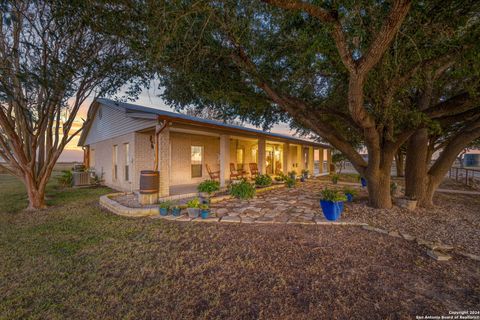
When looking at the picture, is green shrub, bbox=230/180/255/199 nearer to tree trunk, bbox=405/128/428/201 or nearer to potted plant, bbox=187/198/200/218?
potted plant, bbox=187/198/200/218

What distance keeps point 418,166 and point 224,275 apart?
21.3ft

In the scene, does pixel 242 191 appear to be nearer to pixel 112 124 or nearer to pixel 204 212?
pixel 204 212

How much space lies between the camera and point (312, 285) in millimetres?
2432

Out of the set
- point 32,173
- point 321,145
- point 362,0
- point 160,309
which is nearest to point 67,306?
point 160,309

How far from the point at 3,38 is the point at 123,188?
Answer: 233 inches

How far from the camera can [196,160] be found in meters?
10.2

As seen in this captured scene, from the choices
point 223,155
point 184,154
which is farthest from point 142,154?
point 223,155

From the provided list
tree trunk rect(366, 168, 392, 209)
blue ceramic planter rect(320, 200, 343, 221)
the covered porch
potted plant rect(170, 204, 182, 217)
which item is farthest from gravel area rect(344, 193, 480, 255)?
the covered porch

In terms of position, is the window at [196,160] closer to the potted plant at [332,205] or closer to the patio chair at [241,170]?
the patio chair at [241,170]

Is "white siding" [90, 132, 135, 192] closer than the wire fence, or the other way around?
"white siding" [90, 132, 135, 192]

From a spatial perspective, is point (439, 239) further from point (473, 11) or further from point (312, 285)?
point (473, 11)

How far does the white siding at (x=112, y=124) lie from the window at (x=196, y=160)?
115 inches

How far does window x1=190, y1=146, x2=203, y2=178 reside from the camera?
10.1 meters

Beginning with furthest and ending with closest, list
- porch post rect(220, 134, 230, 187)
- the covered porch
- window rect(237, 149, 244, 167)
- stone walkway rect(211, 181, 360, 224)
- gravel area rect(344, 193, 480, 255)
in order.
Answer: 1. window rect(237, 149, 244, 167)
2. porch post rect(220, 134, 230, 187)
3. the covered porch
4. stone walkway rect(211, 181, 360, 224)
5. gravel area rect(344, 193, 480, 255)
